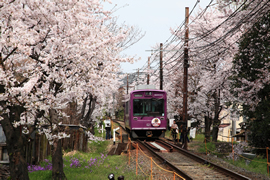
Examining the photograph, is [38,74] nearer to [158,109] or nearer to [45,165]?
[45,165]

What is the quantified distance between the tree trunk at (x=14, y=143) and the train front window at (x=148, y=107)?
1130 cm

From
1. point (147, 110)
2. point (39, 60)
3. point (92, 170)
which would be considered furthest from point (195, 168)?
point (147, 110)

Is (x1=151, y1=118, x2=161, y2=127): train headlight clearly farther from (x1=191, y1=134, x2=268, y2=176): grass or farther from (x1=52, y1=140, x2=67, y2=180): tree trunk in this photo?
(x1=52, y1=140, x2=67, y2=180): tree trunk

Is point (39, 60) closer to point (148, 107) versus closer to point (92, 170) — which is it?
point (92, 170)

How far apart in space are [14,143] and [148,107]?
468 inches

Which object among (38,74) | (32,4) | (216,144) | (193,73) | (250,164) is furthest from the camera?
(193,73)

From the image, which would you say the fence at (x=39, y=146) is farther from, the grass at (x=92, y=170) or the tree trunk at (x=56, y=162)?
the tree trunk at (x=56, y=162)

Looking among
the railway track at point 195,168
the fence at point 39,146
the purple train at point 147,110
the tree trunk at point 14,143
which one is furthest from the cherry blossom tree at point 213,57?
the tree trunk at point 14,143

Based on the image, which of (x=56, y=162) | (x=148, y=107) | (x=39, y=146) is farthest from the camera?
(x=148, y=107)

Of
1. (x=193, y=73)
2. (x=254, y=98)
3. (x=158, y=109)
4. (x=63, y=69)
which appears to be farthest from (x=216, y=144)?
(x=63, y=69)

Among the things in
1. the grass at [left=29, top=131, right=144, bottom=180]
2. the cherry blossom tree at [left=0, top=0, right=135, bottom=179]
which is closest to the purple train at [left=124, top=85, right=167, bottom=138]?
the grass at [left=29, top=131, right=144, bottom=180]

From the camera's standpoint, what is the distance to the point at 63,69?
7.62 metres

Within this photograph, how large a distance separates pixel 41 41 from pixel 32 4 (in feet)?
3.22

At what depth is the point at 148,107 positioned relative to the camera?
18.1 metres
